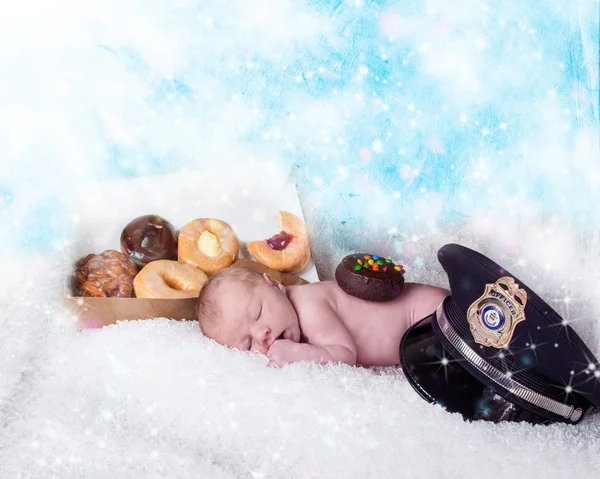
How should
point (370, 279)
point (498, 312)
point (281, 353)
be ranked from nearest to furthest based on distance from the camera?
point (498, 312), point (281, 353), point (370, 279)

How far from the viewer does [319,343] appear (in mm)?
1248

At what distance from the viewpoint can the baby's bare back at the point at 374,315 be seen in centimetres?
130

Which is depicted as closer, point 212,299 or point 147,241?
point 212,299

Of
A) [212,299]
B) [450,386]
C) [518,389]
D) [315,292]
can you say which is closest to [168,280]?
[212,299]

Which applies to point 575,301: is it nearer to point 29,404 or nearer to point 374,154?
point 374,154

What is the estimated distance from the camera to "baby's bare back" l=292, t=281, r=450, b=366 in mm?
1297

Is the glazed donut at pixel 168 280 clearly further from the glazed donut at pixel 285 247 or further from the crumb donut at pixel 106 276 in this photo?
the glazed donut at pixel 285 247

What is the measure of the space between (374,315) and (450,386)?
0.32 m

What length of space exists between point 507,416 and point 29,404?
0.83 meters

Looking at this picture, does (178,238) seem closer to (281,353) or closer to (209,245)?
(209,245)

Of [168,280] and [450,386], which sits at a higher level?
[450,386]

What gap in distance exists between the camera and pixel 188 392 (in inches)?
42.8

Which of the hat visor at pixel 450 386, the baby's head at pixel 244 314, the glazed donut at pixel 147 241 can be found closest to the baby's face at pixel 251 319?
the baby's head at pixel 244 314

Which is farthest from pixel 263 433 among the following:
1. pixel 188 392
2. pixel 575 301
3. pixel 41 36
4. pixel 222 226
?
pixel 41 36
